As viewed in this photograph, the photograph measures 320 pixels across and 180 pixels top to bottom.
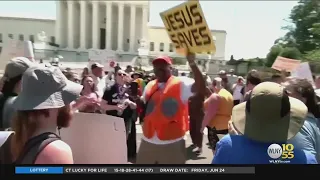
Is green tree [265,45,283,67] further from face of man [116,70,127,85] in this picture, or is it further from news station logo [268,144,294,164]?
face of man [116,70,127,85]

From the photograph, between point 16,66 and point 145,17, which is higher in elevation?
point 145,17

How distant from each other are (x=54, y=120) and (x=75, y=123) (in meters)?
0.17

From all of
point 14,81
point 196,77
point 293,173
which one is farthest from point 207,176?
point 14,81

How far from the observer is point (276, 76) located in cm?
159

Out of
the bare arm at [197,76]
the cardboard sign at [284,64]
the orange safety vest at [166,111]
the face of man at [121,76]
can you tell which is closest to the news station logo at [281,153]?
the cardboard sign at [284,64]

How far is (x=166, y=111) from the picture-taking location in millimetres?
1862

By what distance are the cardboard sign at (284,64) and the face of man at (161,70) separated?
464 mm

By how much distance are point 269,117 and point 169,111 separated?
2.22ft

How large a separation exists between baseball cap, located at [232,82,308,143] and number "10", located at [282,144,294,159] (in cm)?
4

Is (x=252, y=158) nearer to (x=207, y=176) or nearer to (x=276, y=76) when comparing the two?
(x=207, y=176)

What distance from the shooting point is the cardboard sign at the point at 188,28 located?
142 cm

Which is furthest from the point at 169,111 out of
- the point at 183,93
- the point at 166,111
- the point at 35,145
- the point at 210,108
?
the point at 35,145

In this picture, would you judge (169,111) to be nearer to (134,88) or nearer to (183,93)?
(183,93)

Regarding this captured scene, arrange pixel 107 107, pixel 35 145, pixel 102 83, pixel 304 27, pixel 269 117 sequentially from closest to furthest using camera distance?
pixel 35 145
pixel 269 117
pixel 304 27
pixel 107 107
pixel 102 83
